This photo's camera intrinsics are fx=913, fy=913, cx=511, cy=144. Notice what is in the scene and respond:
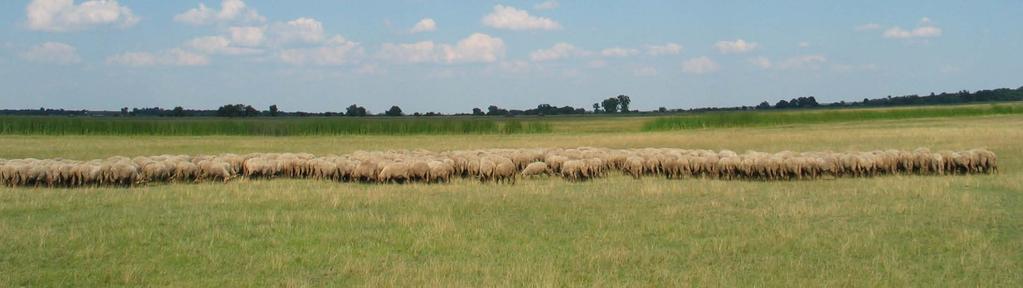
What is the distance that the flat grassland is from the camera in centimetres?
830

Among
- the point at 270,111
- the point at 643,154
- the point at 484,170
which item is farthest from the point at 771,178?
the point at 270,111

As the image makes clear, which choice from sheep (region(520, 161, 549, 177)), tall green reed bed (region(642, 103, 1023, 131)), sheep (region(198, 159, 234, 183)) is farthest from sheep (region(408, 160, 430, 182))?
tall green reed bed (region(642, 103, 1023, 131))

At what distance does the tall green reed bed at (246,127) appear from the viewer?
3894cm

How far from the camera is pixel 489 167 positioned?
16.7m

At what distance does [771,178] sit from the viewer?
677 inches

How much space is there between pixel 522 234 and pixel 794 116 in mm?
43932

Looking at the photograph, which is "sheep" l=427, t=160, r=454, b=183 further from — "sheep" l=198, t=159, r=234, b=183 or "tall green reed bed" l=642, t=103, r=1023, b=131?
"tall green reed bed" l=642, t=103, r=1023, b=131

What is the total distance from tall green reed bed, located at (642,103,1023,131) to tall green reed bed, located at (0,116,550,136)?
271 inches

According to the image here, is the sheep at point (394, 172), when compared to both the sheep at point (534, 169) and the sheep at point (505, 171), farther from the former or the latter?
the sheep at point (534, 169)

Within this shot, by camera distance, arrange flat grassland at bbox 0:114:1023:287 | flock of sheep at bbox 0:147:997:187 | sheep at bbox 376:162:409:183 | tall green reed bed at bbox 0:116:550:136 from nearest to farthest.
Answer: flat grassland at bbox 0:114:1023:287 → flock of sheep at bbox 0:147:997:187 → sheep at bbox 376:162:409:183 → tall green reed bed at bbox 0:116:550:136

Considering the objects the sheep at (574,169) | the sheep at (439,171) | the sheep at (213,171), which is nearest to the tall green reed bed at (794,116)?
the sheep at (574,169)

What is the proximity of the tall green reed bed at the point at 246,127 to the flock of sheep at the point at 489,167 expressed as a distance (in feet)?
76.8

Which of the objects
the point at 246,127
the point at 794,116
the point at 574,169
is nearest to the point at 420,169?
the point at 574,169

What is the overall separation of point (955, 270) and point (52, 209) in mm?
11129
